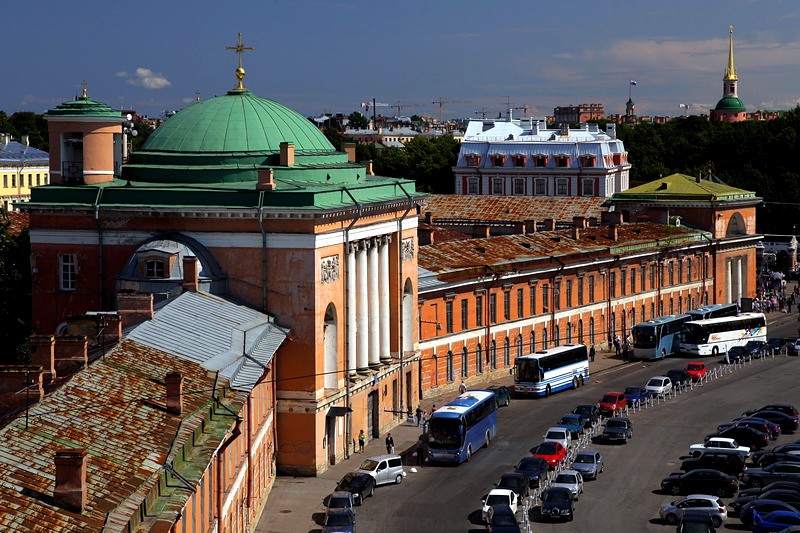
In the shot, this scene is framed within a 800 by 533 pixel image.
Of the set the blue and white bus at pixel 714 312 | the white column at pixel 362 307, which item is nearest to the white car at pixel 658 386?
the blue and white bus at pixel 714 312

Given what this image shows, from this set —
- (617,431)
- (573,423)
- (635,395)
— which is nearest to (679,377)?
(635,395)

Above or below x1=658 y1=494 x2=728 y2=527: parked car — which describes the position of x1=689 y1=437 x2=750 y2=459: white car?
above

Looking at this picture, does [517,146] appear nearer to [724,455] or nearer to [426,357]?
[426,357]

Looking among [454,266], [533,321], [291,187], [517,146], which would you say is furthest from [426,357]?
[517,146]

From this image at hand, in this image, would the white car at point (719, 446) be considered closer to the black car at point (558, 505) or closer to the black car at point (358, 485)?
the black car at point (558, 505)

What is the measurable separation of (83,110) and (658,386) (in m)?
30.7

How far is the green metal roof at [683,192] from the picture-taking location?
360 feet

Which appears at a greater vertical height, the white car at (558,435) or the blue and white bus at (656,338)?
the blue and white bus at (656,338)

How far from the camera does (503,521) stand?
4603cm

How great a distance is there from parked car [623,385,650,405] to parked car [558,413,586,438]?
6718 mm

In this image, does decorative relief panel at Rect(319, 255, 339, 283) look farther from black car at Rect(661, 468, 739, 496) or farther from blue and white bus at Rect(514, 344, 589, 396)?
blue and white bus at Rect(514, 344, 589, 396)

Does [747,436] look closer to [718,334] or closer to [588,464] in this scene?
[588,464]

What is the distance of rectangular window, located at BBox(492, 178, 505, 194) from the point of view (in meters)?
→ 150

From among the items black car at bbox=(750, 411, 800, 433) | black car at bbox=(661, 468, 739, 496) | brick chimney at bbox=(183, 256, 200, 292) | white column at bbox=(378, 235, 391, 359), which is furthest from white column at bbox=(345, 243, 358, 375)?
black car at bbox=(750, 411, 800, 433)
